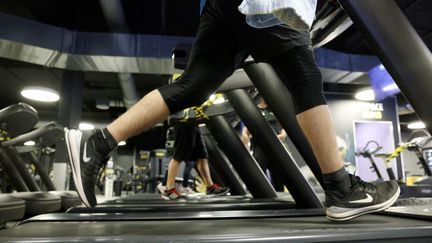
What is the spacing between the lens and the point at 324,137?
109 centimetres

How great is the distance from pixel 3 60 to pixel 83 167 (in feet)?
26.9

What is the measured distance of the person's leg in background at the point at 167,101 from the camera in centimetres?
123

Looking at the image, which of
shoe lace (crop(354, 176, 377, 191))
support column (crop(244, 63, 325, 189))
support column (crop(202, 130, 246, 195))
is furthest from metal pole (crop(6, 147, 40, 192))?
shoe lace (crop(354, 176, 377, 191))

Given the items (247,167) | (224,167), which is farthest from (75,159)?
(224,167)

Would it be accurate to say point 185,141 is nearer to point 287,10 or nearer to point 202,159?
point 202,159

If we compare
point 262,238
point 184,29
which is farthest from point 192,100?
point 184,29

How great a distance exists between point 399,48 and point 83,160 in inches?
43.3

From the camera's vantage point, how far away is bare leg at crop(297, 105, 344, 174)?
1.09 metres

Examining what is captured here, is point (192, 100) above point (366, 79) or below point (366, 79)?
below

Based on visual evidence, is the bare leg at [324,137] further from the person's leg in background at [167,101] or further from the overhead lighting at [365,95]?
the overhead lighting at [365,95]

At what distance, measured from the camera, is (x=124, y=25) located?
588cm

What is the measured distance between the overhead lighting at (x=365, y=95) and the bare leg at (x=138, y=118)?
672cm

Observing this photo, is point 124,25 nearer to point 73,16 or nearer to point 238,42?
point 73,16

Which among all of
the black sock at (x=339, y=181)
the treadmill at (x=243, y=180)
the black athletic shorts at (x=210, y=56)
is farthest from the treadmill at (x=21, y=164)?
the black sock at (x=339, y=181)
